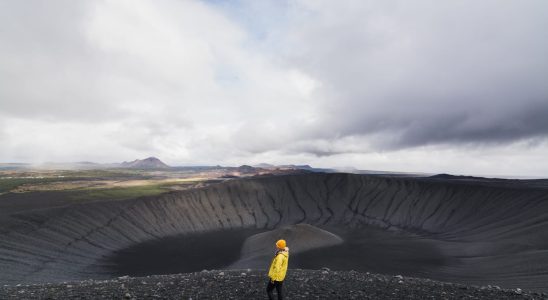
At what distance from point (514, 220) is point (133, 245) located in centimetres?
6953

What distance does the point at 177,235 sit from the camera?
2763 inches

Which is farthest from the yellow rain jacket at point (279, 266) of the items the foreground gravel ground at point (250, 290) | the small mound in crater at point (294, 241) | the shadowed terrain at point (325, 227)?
the small mound in crater at point (294, 241)

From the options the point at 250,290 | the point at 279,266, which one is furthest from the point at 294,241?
the point at 279,266

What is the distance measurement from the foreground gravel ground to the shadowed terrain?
15.8 m

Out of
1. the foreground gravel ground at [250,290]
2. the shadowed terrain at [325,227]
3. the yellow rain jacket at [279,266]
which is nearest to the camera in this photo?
the yellow rain jacket at [279,266]

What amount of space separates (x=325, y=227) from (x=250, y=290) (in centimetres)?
6524

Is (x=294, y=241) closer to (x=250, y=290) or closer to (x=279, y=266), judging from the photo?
(x=250, y=290)

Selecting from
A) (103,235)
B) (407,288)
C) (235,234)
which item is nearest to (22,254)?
(103,235)

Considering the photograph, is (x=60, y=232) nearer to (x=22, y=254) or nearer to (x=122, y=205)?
(x=22, y=254)

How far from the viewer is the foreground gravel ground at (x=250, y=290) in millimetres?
14917

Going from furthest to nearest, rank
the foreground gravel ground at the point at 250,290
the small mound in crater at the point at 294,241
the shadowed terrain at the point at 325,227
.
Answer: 1. the small mound in crater at the point at 294,241
2. the shadowed terrain at the point at 325,227
3. the foreground gravel ground at the point at 250,290

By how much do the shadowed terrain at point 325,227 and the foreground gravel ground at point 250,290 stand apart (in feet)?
51.9

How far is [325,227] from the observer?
78875 mm

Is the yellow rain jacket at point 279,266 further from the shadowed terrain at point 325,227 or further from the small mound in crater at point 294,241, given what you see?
the small mound in crater at point 294,241
